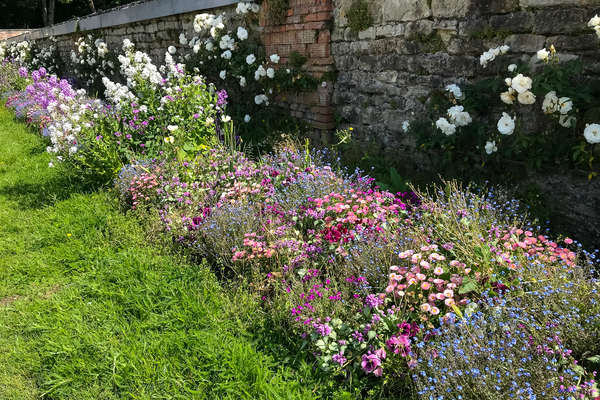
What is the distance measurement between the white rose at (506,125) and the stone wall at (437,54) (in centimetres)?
44

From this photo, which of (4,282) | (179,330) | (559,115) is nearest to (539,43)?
(559,115)

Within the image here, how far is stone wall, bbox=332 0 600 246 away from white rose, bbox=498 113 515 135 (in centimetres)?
44

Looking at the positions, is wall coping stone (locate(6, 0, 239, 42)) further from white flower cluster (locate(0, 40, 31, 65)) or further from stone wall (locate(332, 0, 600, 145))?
white flower cluster (locate(0, 40, 31, 65))

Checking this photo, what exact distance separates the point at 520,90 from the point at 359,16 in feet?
6.90

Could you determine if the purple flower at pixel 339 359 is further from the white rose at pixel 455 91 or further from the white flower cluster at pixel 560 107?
the white rose at pixel 455 91

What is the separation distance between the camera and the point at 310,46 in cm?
522

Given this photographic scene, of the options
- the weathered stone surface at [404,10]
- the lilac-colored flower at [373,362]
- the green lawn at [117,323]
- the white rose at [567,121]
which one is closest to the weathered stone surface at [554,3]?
the white rose at [567,121]

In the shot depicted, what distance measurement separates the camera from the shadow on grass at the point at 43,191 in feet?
16.3

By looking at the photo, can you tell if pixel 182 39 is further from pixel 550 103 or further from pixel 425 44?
pixel 550 103

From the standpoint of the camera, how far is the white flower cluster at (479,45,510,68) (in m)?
3.27

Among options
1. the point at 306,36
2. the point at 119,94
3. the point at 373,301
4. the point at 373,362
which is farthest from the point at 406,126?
the point at 119,94

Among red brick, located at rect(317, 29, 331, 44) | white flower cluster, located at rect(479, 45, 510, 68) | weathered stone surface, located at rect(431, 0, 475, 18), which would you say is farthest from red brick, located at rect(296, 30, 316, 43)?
white flower cluster, located at rect(479, 45, 510, 68)

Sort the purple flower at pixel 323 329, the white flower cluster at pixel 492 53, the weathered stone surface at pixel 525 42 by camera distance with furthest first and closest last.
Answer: the white flower cluster at pixel 492 53 < the weathered stone surface at pixel 525 42 < the purple flower at pixel 323 329

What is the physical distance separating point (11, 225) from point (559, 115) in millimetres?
5075
